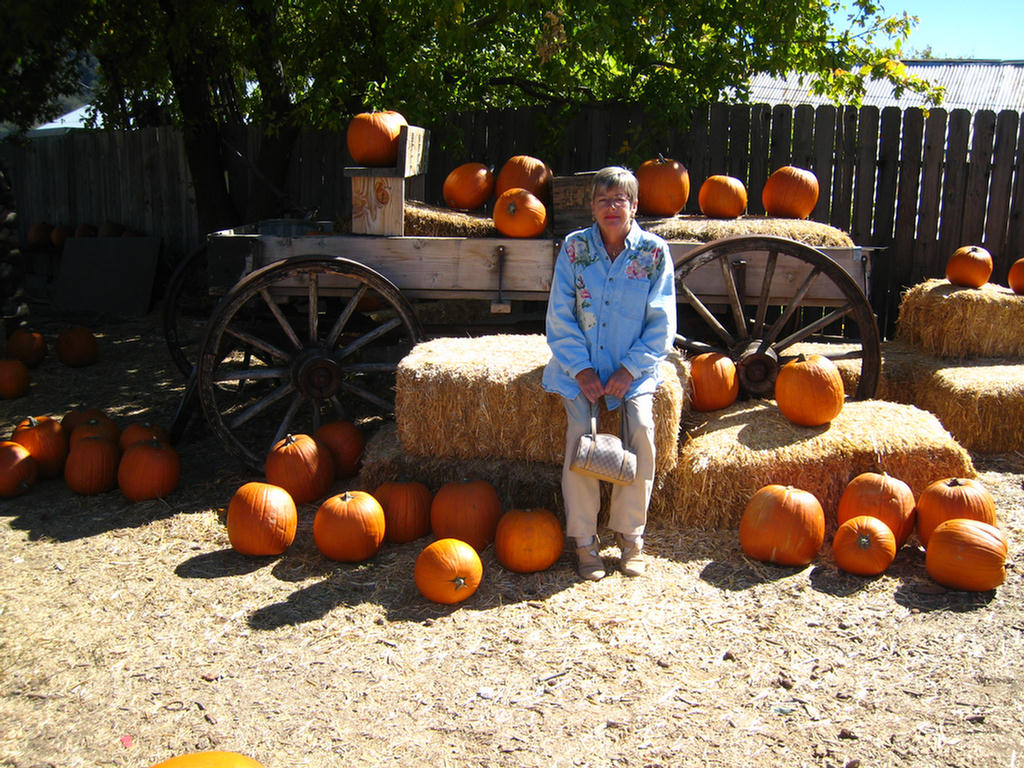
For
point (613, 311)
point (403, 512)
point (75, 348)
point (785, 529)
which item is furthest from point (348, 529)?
point (75, 348)

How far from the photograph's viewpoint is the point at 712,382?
16.6 ft

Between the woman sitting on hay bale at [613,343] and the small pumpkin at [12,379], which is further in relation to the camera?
the small pumpkin at [12,379]

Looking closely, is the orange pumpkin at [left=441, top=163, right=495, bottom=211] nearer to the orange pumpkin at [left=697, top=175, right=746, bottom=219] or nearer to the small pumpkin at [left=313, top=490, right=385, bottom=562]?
the orange pumpkin at [left=697, top=175, right=746, bottom=219]

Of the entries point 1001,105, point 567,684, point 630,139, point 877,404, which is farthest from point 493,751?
point 1001,105

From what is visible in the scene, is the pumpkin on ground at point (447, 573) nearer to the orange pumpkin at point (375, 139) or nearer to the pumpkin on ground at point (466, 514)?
the pumpkin on ground at point (466, 514)

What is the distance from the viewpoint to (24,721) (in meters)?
3.00

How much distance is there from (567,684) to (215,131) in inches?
320

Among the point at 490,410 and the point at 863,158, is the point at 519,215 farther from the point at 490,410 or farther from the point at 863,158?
the point at 863,158

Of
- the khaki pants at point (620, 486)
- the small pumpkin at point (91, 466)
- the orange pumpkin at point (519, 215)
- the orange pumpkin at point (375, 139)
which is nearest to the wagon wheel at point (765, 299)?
the orange pumpkin at point (519, 215)

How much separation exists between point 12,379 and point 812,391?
6.31 metres

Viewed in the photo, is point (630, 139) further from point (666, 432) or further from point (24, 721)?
point (24, 721)

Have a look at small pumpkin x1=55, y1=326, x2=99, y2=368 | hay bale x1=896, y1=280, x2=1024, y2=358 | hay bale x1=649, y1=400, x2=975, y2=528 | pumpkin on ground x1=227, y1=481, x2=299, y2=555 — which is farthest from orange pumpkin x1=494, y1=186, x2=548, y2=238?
small pumpkin x1=55, y1=326, x2=99, y2=368

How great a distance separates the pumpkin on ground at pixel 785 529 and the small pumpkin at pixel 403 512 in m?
1.67

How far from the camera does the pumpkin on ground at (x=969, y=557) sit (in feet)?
12.4
